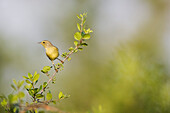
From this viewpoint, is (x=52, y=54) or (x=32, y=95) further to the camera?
(x=52, y=54)

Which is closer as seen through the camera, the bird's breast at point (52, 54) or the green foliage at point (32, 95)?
the green foliage at point (32, 95)

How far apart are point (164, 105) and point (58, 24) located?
21.6 feet

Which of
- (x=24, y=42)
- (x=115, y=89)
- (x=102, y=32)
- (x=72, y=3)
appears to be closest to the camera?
(x=115, y=89)

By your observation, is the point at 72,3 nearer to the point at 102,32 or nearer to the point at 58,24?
the point at 58,24

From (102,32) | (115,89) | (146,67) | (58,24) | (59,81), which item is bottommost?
(115,89)

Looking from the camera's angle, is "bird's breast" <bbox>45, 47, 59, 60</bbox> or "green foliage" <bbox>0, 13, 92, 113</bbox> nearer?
"green foliage" <bbox>0, 13, 92, 113</bbox>

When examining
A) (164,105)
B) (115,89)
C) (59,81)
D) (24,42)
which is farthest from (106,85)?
(24,42)

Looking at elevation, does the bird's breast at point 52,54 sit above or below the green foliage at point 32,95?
above

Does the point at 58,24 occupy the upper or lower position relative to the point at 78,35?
upper

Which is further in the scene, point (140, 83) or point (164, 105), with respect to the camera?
point (140, 83)

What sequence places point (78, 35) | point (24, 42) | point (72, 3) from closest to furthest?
1. point (78, 35)
2. point (24, 42)
3. point (72, 3)

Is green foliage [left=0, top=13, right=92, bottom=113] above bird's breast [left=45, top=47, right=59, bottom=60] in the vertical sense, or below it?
below

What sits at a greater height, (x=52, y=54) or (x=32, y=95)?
(x=52, y=54)

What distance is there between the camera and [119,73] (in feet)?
3.79
